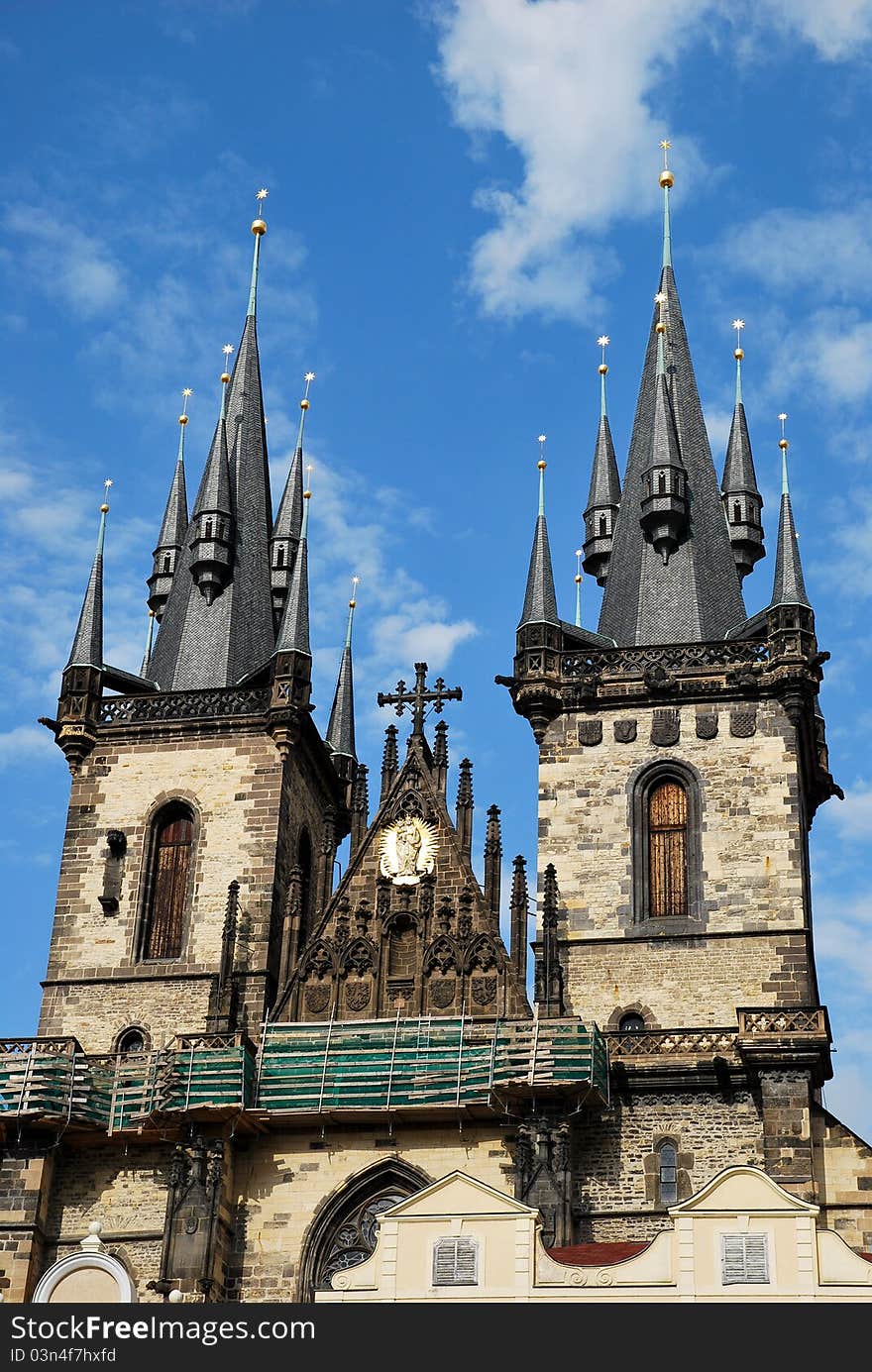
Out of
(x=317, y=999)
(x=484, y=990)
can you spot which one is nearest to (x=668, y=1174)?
(x=484, y=990)

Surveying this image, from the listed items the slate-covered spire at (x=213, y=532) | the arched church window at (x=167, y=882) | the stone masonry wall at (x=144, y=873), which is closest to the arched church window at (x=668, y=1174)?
the stone masonry wall at (x=144, y=873)

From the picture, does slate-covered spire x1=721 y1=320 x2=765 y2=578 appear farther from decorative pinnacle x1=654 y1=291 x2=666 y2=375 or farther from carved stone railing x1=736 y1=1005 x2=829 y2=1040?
carved stone railing x1=736 y1=1005 x2=829 y2=1040

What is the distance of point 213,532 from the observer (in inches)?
1745

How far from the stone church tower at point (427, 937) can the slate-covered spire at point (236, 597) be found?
0.08m

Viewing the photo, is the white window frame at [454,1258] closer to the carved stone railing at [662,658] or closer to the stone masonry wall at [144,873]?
the stone masonry wall at [144,873]

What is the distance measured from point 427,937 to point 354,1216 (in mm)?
4474

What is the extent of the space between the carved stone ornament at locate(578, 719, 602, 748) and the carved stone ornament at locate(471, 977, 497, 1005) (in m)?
4.37

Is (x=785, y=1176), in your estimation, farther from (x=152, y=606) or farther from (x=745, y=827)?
(x=152, y=606)

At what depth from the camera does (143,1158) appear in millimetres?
36781

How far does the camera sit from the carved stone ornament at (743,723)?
1534 inches

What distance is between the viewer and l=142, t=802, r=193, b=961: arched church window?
39.6 meters

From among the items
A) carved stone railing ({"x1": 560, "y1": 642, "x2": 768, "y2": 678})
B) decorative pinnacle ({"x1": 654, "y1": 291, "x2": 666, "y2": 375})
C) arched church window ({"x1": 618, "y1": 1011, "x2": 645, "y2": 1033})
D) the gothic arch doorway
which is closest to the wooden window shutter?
arched church window ({"x1": 618, "y1": 1011, "x2": 645, "y2": 1033})
